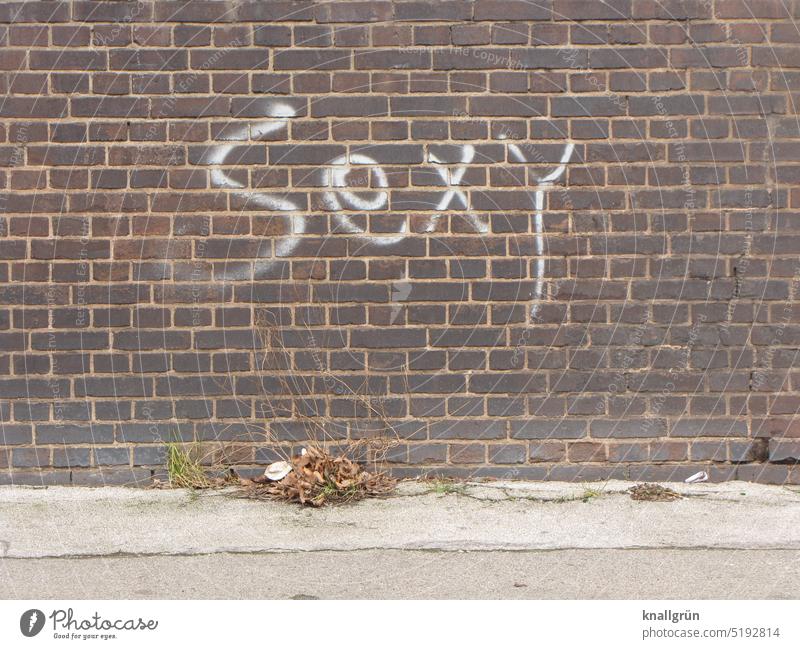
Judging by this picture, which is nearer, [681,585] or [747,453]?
[681,585]

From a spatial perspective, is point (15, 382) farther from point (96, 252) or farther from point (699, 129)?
point (699, 129)

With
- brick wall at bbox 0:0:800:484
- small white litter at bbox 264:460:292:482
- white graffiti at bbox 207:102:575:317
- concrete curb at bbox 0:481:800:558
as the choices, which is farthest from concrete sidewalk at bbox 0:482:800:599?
white graffiti at bbox 207:102:575:317

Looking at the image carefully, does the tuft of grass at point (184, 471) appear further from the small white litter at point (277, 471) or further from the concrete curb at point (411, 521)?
the small white litter at point (277, 471)

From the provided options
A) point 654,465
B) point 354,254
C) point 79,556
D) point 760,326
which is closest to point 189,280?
point 354,254

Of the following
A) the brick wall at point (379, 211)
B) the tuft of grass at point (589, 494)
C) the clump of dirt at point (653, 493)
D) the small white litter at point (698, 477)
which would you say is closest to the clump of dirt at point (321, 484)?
the brick wall at point (379, 211)

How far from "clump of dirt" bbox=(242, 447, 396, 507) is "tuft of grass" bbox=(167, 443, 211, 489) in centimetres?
24

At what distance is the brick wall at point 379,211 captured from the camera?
538cm

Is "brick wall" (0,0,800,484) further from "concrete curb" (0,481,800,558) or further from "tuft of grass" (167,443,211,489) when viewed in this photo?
"concrete curb" (0,481,800,558)

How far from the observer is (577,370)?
17.9 ft

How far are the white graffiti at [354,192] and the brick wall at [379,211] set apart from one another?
0.01 metres

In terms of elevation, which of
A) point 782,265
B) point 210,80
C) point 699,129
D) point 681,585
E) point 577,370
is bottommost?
point 681,585

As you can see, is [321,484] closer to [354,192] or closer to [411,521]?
[411,521]

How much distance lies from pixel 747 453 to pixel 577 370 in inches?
39.1

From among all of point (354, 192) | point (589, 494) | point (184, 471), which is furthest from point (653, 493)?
point (184, 471)
